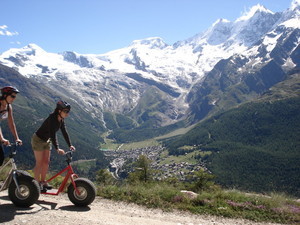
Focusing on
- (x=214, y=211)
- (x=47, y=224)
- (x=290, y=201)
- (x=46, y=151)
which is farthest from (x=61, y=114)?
(x=290, y=201)

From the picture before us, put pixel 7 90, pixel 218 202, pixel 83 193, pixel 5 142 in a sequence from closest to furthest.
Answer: pixel 5 142 → pixel 7 90 → pixel 83 193 → pixel 218 202

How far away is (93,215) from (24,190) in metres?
2.94

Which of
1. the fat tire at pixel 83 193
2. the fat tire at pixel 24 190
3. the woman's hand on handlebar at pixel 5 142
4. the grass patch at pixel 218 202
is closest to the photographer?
the woman's hand on handlebar at pixel 5 142

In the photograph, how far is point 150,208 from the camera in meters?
12.7

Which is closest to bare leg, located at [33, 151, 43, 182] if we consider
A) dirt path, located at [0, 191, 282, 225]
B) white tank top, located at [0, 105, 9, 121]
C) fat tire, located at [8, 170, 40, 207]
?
fat tire, located at [8, 170, 40, 207]

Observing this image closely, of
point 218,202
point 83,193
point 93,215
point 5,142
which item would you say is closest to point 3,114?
point 5,142

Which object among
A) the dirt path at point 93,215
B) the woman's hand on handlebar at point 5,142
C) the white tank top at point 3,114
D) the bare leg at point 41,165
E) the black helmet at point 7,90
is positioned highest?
the black helmet at point 7,90

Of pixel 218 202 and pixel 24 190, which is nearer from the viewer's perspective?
pixel 24 190

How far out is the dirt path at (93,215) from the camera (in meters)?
9.58

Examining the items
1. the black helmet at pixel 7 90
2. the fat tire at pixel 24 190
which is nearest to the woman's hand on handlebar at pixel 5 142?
the fat tire at pixel 24 190

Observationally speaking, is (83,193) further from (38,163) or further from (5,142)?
(5,142)

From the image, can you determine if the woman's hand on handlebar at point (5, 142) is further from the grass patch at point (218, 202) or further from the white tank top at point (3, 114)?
the grass patch at point (218, 202)

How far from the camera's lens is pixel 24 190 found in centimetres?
1074

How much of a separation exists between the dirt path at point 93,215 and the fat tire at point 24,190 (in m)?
0.27
